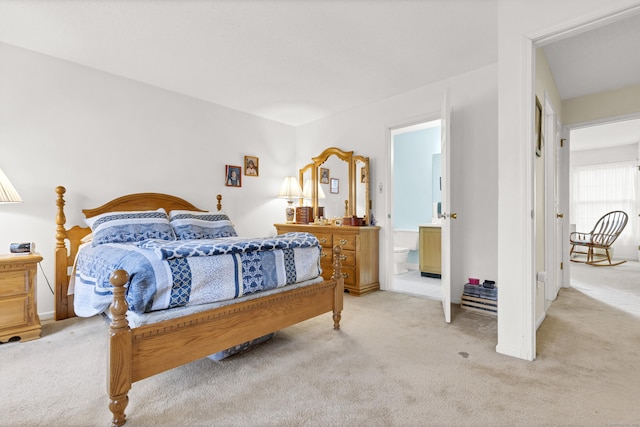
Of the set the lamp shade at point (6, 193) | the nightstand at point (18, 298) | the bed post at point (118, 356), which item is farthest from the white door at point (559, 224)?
the lamp shade at point (6, 193)

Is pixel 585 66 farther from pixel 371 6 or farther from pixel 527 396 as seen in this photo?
pixel 527 396

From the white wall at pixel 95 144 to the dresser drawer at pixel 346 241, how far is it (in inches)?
53.7

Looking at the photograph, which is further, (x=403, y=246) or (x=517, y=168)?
(x=403, y=246)

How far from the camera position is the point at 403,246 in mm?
5234

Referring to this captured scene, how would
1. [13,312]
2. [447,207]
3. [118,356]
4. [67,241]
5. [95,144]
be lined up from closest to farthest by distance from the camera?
1. [118,356]
2. [13,312]
3. [447,207]
4. [67,241]
5. [95,144]

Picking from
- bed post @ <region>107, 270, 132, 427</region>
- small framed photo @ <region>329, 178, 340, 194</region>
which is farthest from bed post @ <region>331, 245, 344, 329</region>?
small framed photo @ <region>329, 178, 340, 194</region>

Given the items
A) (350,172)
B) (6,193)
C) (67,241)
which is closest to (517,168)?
(350,172)

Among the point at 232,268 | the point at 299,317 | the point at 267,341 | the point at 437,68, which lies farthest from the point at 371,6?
the point at 267,341

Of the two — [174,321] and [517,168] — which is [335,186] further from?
[174,321]

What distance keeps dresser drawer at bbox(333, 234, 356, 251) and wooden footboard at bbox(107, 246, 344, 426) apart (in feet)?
4.53

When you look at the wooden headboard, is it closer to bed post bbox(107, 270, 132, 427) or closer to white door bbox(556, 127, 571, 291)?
bed post bbox(107, 270, 132, 427)

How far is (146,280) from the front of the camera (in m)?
1.66

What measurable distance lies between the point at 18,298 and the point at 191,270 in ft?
5.50

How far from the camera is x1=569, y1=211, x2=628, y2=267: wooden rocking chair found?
222 inches
